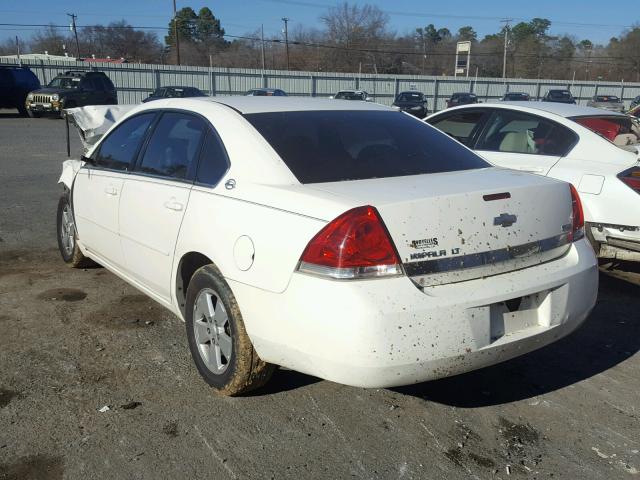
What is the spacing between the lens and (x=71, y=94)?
80.3ft

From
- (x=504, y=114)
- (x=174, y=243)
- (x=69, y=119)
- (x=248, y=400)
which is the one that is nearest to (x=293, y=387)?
(x=248, y=400)

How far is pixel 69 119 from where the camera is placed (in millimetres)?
6668

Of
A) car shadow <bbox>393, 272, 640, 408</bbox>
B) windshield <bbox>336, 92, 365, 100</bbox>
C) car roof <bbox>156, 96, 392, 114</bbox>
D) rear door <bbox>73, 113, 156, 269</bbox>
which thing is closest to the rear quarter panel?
car roof <bbox>156, 96, 392, 114</bbox>

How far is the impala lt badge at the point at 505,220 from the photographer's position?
9.65ft

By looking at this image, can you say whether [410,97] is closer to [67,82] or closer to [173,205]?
[67,82]

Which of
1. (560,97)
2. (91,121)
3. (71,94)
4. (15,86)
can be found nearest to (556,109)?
(91,121)

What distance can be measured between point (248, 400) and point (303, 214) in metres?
1.17

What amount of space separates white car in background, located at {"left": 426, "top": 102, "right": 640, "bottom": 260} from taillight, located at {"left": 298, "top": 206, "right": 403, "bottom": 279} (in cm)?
319

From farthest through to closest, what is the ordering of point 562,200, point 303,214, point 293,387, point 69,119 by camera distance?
point 69,119
point 293,387
point 562,200
point 303,214

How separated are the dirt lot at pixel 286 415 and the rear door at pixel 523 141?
1.77 m

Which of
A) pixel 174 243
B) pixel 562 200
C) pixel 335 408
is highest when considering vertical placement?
pixel 562 200

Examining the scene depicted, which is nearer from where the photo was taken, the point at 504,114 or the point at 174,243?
the point at 174,243

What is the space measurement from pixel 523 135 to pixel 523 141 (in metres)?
0.06

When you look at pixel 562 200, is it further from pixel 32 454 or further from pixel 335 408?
pixel 32 454
